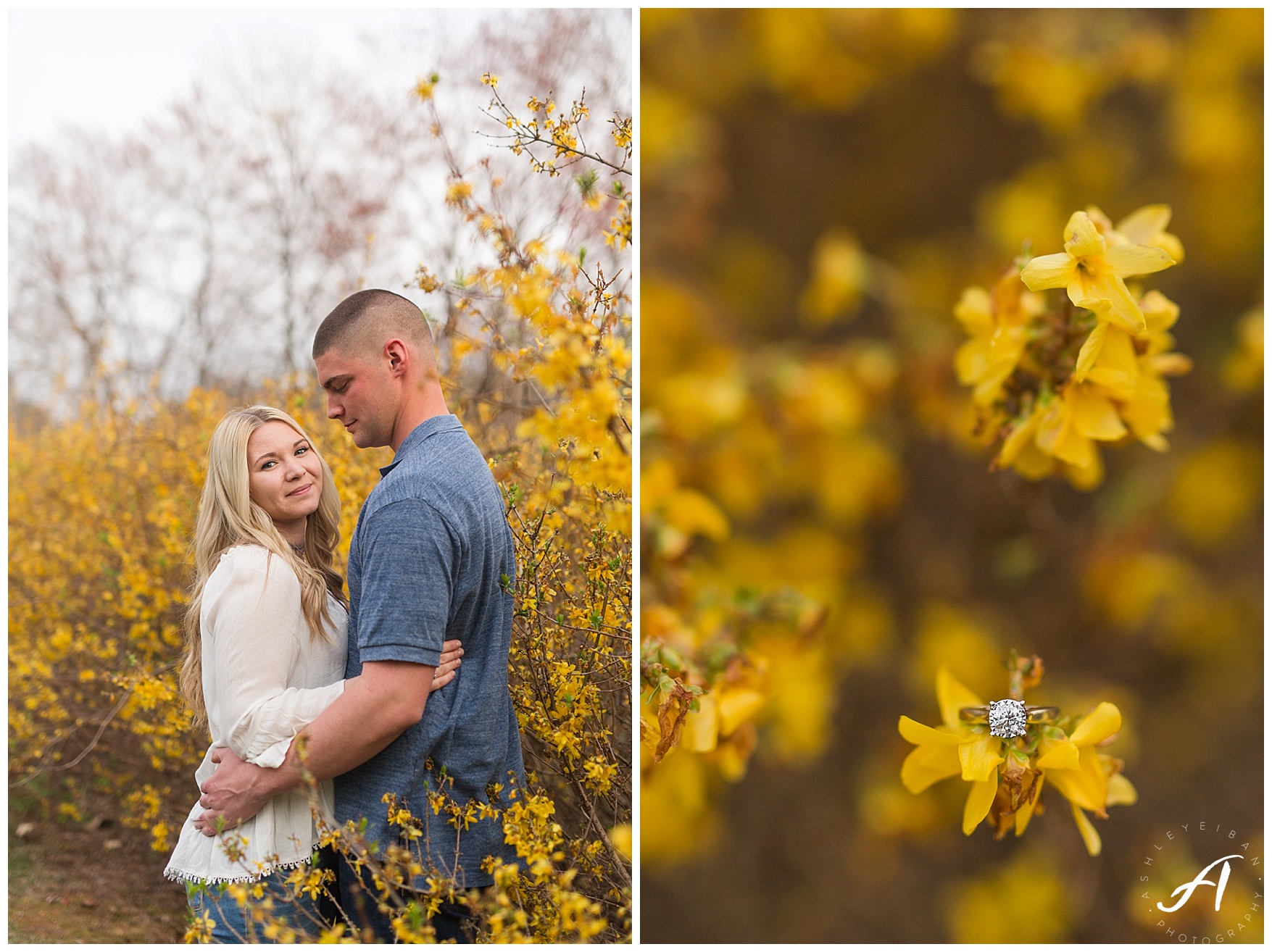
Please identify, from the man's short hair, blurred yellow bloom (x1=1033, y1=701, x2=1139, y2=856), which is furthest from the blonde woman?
blurred yellow bloom (x1=1033, y1=701, x2=1139, y2=856)

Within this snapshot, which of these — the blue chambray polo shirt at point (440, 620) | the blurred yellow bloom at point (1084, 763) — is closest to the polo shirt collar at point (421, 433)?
the blue chambray polo shirt at point (440, 620)

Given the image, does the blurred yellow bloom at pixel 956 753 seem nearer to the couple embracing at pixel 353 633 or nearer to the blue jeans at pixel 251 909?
the couple embracing at pixel 353 633

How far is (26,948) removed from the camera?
97cm

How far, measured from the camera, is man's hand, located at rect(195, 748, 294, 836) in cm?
89

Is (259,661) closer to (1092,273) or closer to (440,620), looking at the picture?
(440,620)

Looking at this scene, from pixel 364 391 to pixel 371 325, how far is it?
0.07 meters

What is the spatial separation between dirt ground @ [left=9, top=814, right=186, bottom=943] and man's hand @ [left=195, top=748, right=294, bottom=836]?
→ 0.46ft

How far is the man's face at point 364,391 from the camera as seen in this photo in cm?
95

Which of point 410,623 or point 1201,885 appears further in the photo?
point 1201,885

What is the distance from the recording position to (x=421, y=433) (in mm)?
942

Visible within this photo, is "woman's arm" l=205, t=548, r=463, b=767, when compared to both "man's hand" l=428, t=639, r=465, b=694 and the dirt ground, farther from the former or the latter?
the dirt ground

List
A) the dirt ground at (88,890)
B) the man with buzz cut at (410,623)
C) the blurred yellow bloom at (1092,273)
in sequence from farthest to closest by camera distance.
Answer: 1. the dirt ground at (88,890)
2. the man with buzz cut at (410,623)
3. the blurred yellow bloom at (1092,273)

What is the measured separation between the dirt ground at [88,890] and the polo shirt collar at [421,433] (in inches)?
22.1

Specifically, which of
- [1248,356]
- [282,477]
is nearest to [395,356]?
[282,477]
